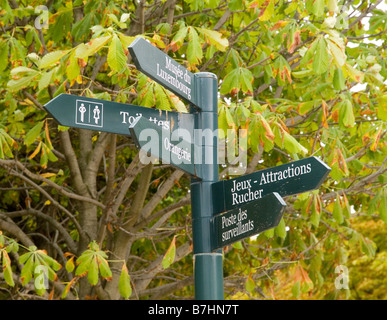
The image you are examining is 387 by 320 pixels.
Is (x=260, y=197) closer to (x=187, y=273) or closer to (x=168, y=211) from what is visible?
(x=168, y=211)

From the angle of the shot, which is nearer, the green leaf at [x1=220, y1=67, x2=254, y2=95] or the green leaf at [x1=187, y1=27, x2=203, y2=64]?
the green leaf at [x1=187, y1=27, x2=203, y2=64]

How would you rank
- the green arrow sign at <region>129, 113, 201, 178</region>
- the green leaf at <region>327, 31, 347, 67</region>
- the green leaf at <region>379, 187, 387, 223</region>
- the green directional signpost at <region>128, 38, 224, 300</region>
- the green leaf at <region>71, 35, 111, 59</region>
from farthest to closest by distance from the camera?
1. the green leaf at <region>379, 187, 387, 223</region>
2. the green leaf at <region>327, 31, 347, 67</region>
3. the green leaf at <region>71, 35, 111, 59</region>
4. the green directional signpost at <region>128, 38, 224, 300</region>
5. the green arrow sign at <region>129, 113, 201, 178</region>

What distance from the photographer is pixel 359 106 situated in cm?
597

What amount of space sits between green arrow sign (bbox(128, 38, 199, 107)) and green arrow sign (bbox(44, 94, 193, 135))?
0.46 feet

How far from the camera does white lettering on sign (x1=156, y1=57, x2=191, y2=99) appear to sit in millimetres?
3029

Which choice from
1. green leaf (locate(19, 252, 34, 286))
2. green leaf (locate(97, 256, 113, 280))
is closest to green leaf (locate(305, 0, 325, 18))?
green leaf (locate(97, 256, 113, 280))

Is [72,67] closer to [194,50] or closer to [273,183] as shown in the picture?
[194,50]

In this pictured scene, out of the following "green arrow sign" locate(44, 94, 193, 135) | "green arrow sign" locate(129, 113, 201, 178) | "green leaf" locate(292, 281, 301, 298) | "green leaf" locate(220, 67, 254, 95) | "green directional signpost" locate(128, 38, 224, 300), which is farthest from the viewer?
"green leaf" locate(292, 281, 301, 298)

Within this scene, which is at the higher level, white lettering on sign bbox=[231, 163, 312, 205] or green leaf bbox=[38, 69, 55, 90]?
green leaf bbox=[38, 69, 55, 90]

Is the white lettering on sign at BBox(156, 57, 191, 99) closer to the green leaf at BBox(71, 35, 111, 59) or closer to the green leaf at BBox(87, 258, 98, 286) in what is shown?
the green leaf at BBox(71, 35, 111, 59)

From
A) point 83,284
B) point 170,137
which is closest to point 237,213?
point 170,137

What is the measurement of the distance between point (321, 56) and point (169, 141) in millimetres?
1678

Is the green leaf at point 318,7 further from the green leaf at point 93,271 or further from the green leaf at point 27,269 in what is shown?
the green leaf at point 27,269

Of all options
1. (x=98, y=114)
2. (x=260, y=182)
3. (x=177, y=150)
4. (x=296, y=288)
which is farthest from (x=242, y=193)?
(x=296, y=288)
